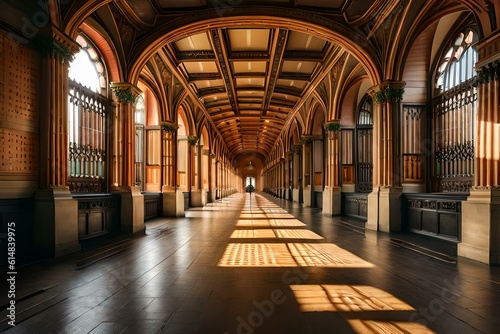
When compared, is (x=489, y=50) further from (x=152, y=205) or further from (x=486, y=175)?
(x=152, y=205)

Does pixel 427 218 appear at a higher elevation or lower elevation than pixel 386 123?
lower

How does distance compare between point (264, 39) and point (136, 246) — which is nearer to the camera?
point (136, 246)

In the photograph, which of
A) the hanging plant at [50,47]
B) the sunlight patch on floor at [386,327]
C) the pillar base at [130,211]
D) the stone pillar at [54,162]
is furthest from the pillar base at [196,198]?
the sunlight patch on floor at [386,327]

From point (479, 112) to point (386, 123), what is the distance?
344cm

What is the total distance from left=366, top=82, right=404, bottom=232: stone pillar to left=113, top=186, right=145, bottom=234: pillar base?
7.28 m

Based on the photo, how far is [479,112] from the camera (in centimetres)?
613

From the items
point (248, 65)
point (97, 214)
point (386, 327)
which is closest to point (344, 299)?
point (386, 327)

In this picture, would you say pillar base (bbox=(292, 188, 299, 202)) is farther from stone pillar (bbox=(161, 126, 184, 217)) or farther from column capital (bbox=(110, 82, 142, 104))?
column capital (bbox=(110, 82, 142, 104))

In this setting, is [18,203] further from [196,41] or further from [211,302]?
[196,41]

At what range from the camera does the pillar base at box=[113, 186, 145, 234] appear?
898 cm

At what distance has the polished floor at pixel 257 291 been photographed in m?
3.11

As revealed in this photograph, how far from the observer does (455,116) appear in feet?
30.3

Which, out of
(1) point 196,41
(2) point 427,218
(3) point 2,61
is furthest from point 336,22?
(3) point 2,61

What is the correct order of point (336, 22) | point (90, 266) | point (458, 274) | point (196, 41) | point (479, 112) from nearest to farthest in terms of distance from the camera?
point (458, 274) < point (90, 266) < point (479, 112) < point (336, 22) < point (196, 41)
